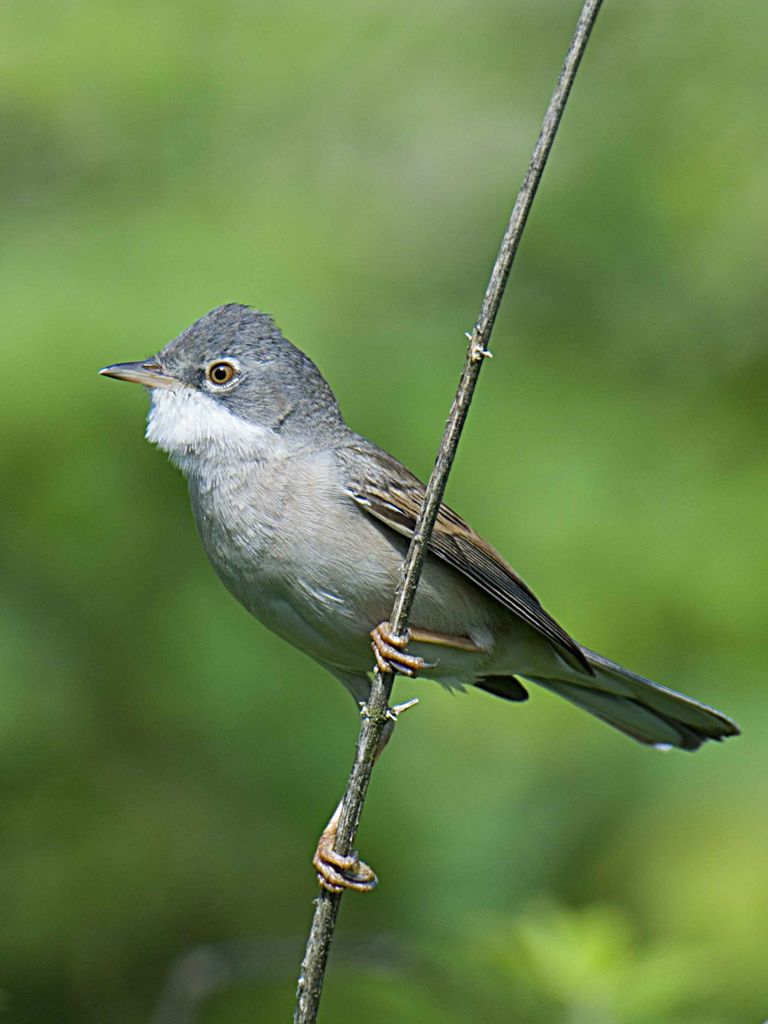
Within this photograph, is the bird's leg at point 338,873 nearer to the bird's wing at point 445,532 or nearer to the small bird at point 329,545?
the small bird at point 329,545

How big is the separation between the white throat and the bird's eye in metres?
0.10

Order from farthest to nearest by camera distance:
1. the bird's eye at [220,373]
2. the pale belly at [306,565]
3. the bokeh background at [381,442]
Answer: the bokeh background at [381,442]
the bird's eye at [220,373]
the pale belly at [306,565]

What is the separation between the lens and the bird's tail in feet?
15.7

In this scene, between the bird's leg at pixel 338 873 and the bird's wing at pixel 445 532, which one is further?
the bird's wing at pixel 445 532

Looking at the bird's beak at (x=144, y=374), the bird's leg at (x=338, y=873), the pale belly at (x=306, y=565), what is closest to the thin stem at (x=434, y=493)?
the bird's leg at (x=338, y=873)

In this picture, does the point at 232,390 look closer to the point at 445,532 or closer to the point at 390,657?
the point at 445,532

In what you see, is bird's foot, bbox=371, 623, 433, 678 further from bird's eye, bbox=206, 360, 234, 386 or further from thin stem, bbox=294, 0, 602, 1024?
bird's eye, bbox=206, 360, 234, 386

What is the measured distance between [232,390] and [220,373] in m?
0.09

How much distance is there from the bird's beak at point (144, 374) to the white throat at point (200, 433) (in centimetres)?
3

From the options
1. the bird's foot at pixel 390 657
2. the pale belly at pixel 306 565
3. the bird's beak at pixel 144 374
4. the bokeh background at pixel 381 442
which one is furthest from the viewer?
the bokeh background at pixel 381 442

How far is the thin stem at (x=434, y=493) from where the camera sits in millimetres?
2602

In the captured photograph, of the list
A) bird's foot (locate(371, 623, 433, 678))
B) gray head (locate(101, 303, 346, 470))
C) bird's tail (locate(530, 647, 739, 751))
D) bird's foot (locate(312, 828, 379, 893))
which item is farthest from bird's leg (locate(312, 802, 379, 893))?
gray head (locate(101, 303, 346, 470))

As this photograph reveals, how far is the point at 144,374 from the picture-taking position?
4.61 metres

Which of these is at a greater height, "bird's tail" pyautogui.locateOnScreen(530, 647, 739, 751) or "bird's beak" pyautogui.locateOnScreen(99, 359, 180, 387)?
"bird's beak" pyautogui.locateOnScreen(99, 359, 180, 387)
